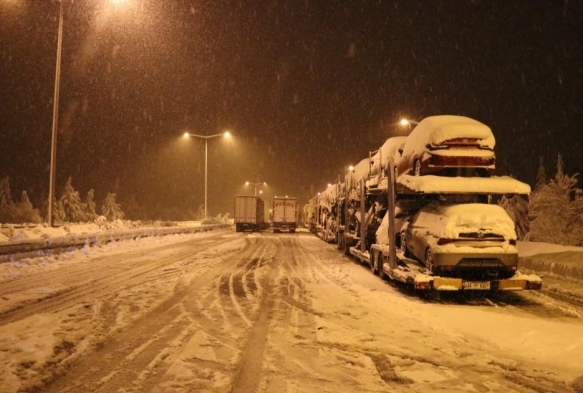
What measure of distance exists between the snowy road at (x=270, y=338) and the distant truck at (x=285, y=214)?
1388 inches

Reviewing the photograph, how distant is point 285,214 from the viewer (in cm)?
4788

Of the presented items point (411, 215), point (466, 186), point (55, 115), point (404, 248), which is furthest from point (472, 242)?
point (55, 115)

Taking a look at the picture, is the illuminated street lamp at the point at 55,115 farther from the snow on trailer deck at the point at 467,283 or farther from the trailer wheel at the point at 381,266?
the snow on trailer deck at the point at 467,283

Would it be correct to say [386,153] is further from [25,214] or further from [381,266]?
[25,214]

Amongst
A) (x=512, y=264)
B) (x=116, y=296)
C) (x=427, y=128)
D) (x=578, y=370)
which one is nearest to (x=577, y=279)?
(x=512, y=264)

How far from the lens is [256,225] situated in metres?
49.7

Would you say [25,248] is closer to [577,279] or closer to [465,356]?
[465,356]

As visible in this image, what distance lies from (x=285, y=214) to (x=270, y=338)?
4097 cm

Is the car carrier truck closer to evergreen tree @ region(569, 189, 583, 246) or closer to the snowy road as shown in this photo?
the snowy road

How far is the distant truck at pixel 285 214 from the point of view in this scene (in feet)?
157

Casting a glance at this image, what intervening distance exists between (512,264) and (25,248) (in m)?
15.2

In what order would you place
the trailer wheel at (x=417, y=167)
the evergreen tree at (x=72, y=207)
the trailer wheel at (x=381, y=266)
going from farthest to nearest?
the evergreen tree at (x=72, y=207) → the trailer wheel at (x=381, y=266) → the trailer wheel at (x=417, y=167)

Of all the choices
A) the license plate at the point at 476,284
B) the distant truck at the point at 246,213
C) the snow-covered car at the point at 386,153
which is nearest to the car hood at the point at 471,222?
the license plate at the point at 476,284

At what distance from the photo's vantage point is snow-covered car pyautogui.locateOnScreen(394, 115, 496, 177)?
10719mm
